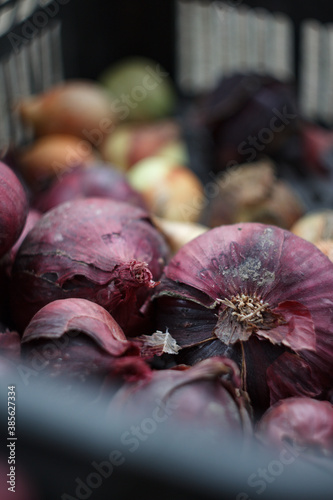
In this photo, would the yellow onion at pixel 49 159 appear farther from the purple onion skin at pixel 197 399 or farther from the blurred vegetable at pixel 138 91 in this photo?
the purple onion skin at pixel 197 399

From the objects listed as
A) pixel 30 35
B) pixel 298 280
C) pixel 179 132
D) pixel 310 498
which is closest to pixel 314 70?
pixel 179 132

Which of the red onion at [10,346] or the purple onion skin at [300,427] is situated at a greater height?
the red onion at [10,346]

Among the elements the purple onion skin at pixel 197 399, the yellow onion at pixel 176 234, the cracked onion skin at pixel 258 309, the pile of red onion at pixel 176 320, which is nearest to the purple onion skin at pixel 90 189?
the yellow onion at pixel 176 234

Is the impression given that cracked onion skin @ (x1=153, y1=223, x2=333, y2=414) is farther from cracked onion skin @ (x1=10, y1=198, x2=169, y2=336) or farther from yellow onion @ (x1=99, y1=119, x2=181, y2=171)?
yellow onion @ (x1=99, y1=119, x2=181, y2=171)

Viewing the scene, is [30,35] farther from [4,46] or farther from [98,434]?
[98,434]

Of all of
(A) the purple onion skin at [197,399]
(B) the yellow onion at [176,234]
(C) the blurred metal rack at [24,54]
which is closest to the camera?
(A) the purple onion skin at [197,399]

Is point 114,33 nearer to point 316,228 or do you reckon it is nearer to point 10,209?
point 316,228
